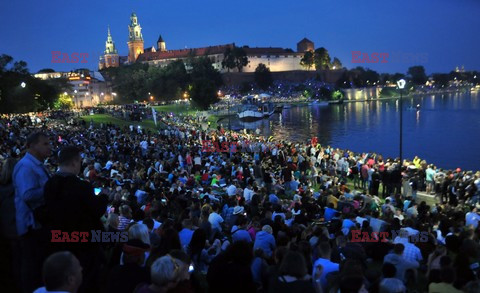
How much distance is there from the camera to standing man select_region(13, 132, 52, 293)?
4305 millimetres

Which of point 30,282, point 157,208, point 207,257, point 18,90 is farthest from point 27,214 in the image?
point 18,90

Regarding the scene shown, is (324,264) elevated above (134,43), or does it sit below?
below

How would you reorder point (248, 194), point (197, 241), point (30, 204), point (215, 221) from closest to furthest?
point (30, 204), point (197, 241), point (215, 221), point (248, 194)

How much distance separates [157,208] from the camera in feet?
28.8

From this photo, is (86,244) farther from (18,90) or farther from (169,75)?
(169,75)

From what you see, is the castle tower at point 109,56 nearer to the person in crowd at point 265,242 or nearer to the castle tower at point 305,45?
the castle tower at point 305,45

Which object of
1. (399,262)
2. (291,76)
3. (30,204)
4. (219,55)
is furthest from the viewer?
(219,55)

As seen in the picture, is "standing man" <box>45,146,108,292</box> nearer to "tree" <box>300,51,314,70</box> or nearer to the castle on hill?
the castle on hill

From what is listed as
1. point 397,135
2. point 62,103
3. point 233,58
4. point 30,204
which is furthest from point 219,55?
point 30,204

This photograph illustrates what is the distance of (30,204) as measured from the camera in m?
4.33

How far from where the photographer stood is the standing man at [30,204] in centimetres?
430

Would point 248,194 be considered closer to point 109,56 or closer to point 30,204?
point 30,204

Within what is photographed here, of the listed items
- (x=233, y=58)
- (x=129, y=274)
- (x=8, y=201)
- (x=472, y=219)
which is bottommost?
(x=472, y=219)

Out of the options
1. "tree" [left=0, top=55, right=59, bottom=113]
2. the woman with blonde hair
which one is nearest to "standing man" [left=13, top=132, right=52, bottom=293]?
the woman with blonde hair
